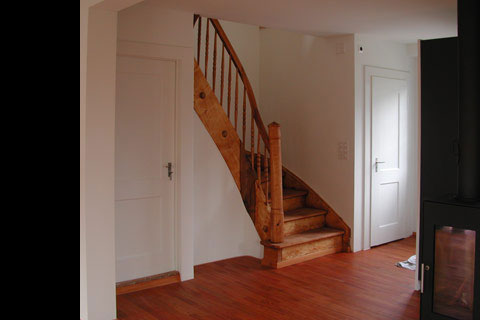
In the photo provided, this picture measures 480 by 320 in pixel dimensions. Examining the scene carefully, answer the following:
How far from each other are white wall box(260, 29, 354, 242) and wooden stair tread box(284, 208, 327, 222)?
0.63 ft

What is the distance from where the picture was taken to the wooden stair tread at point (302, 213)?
5157 millimetres

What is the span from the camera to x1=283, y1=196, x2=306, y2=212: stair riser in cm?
546

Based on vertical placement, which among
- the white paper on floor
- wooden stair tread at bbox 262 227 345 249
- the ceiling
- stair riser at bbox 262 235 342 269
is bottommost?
the white paper on floor

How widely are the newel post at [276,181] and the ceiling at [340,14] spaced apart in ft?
3.35

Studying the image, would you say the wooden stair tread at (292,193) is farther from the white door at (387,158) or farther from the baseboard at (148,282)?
the baseboard at (148,282)

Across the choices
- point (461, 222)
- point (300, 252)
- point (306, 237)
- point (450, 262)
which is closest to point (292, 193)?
point (306, 237)

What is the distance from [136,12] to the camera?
Answer: 391 cm

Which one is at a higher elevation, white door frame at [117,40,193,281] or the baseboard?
white door frame at [117,40,193,281]

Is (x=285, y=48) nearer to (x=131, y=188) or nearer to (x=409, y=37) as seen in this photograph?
(x=409, y=37)

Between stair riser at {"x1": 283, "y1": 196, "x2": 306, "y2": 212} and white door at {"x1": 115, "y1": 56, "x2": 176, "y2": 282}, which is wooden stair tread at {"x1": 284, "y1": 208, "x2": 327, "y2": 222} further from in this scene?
white door at {"x1": 115, "y1": 56, "x2": 176, "y2": 282}

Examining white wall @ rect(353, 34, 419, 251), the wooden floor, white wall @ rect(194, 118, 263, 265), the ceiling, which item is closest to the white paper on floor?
the wooden floor

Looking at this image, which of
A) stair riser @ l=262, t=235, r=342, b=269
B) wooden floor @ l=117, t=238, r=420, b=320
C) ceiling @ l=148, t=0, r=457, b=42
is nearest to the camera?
wooden floor @ l=117, t=238, r=420, b=320

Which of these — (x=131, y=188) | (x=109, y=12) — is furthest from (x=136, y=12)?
(x=131, y=188)
